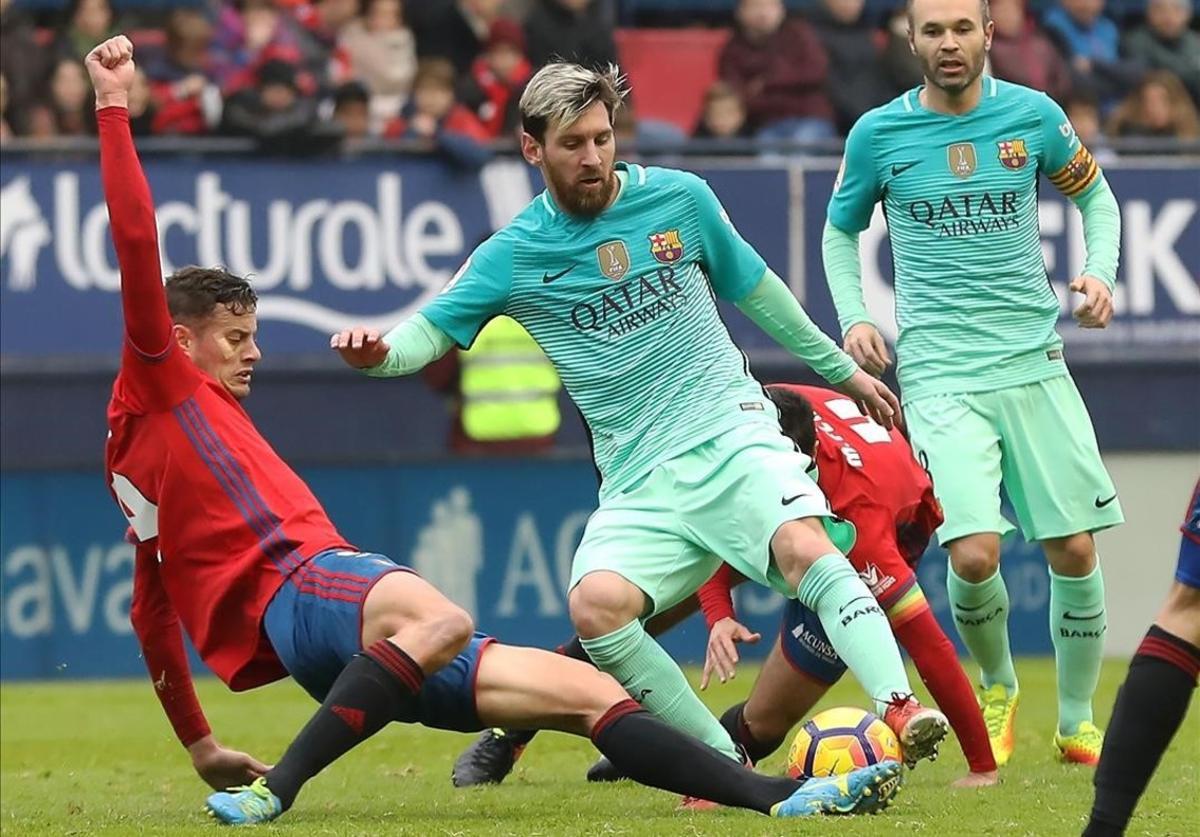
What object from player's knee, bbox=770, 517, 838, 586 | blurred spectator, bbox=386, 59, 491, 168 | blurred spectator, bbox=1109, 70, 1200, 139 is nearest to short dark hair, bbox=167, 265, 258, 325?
player's knee, bbox=770, 517, 838, 586

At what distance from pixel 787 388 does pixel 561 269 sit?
126cm

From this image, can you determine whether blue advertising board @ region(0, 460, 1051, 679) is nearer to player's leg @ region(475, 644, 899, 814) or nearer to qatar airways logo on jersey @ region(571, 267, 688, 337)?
qatar airways logo on jersey @ region(571, 267, 688, 337)

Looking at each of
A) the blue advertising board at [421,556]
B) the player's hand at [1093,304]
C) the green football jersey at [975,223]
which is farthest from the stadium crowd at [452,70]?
the player's hand at [1093,304]

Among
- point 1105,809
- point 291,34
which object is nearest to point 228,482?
point 1105,809

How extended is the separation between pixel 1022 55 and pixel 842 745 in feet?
33.7

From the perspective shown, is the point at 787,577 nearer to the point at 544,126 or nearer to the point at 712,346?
the point at 712,346

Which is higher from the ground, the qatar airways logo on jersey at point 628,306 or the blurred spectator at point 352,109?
the blurred spectator at point 352,109

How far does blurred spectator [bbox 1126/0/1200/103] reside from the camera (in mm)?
17172

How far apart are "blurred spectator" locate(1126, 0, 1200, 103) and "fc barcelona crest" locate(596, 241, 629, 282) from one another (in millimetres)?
11153

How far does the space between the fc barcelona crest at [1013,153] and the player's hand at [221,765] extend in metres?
3.27

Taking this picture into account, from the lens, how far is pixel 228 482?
654cm

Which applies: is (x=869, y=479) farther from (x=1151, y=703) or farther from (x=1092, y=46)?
(x=1092, y=46)

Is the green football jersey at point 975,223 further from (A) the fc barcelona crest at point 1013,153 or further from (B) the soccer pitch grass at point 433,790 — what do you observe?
(B) the soccer pitch grass at point 433,790

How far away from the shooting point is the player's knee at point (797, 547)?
6582mm
